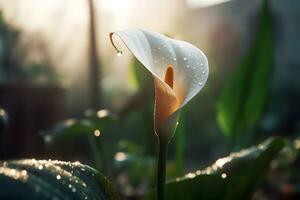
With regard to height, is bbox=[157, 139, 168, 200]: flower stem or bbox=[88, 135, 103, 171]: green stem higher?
bbox=[157, 139, 168, 200]: flower stem

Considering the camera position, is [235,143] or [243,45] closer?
[235,143]

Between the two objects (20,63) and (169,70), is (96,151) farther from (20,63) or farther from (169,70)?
(20,63)

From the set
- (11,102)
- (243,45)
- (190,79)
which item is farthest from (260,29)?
(243,45)

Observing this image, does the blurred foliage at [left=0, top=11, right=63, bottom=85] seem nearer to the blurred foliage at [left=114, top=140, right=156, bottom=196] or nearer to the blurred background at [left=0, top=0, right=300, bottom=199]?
the blurred background at [left=0, top=0, right=300, bottom=199]

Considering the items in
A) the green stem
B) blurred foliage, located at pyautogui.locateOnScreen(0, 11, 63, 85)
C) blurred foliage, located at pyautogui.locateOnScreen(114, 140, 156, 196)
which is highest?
the green stem

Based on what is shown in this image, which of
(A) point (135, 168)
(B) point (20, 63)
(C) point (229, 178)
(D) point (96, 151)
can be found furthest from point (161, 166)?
(B) point (20, 63)

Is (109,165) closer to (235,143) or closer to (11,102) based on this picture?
(235,143)

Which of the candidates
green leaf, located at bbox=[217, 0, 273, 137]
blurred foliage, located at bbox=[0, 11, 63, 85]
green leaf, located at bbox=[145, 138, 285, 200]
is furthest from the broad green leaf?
blurred foliage, located at bbox=[0, 11, 63, 85]
